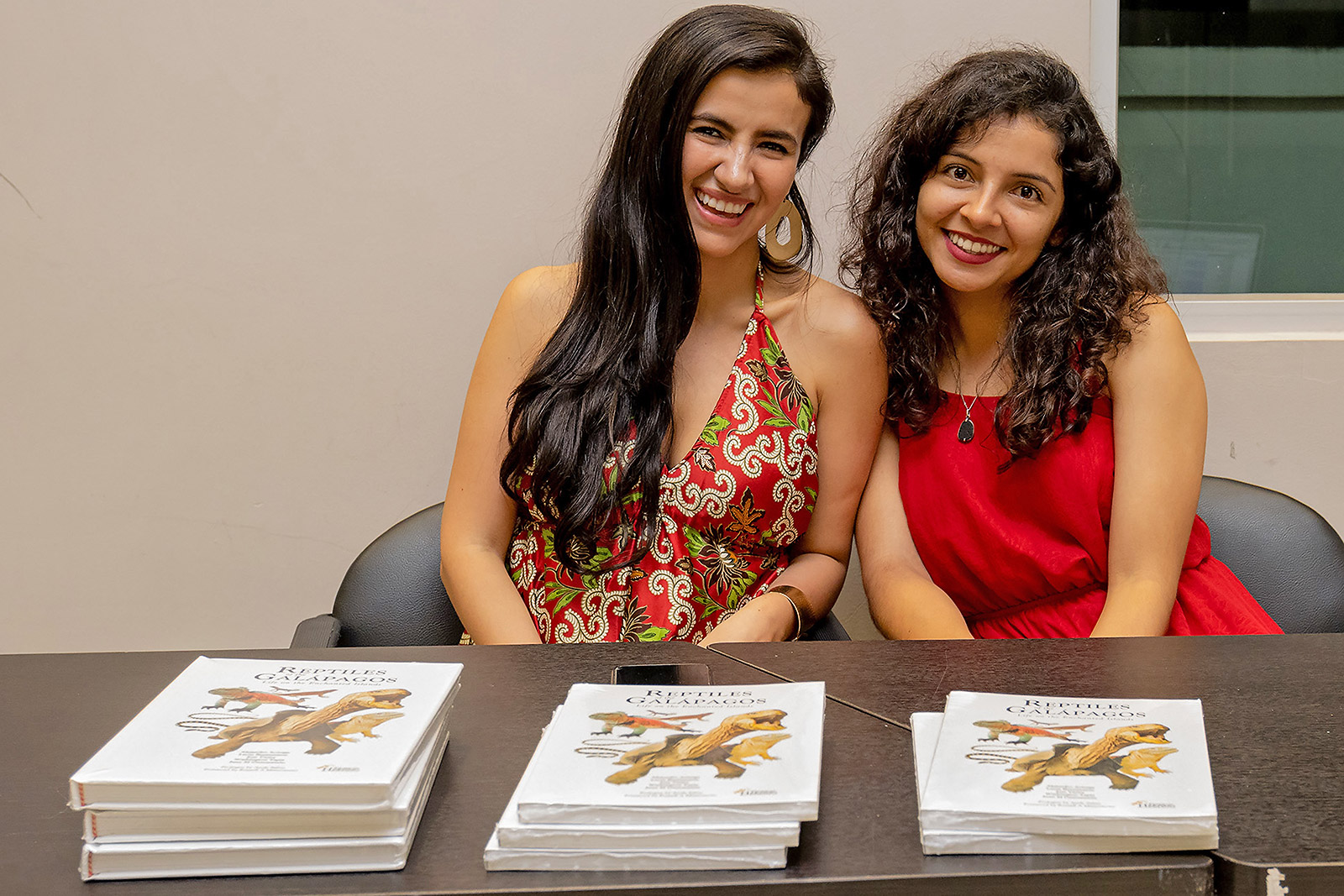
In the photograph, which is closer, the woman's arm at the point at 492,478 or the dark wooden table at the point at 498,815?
the dark wooden table at the point at 498,815

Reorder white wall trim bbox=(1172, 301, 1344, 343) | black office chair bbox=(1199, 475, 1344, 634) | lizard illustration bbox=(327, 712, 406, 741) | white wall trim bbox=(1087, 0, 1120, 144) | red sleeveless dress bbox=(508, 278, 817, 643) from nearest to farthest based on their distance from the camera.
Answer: lizard illustration bbox=(327, 712, 406, 741)
red sleeveless dress bbox=(508, 278, 817, 643)
black office chair bbox=(1199, 475, 1344, 634)
white wall trim bbox=(1087, 0, 1120, 144)
white wall trim bbox=(1172, 301, 1344, 343)

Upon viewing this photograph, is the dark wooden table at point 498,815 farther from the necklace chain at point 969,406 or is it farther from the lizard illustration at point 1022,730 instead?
the necklace chain at point 969,406

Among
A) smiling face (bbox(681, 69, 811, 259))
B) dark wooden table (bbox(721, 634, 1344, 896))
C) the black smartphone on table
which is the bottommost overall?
dark wooden table (bbox(721, 634, 1344, 896))

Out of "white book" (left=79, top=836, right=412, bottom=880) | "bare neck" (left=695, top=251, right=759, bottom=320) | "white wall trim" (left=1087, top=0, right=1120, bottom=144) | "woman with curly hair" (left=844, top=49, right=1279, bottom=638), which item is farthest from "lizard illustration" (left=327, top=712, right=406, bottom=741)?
"white wall trim" (left=1087, top=0, right=1120, bottom=144)

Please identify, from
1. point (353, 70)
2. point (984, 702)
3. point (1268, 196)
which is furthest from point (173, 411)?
point (1268, 196)

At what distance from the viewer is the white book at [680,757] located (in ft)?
2.74

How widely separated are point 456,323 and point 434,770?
4.92 ft

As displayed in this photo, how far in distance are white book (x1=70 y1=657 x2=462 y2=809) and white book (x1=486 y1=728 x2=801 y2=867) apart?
105 millimetres

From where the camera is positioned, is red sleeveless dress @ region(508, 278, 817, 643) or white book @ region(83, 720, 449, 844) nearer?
white book @ region(83, 720, 449, 844)

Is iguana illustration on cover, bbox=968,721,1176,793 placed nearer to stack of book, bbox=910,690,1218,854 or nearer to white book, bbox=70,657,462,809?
stack of book, bbox=910,690,1218,854

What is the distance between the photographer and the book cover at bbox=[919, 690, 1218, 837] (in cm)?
84

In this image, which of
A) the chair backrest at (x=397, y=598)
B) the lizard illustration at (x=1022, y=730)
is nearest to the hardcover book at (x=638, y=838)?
the lizard illustration at (x=1022, y=730)

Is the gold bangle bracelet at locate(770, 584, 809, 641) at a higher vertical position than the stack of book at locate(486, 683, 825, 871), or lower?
lower

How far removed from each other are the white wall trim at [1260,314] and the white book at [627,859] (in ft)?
6.61
